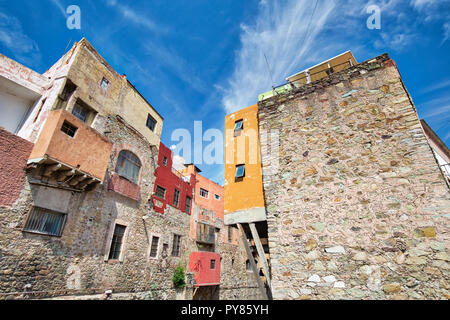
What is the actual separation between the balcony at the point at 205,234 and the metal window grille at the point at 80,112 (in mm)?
13186

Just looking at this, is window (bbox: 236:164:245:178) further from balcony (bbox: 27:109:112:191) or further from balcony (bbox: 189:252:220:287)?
balcony (bbox: 189:252:220:287)

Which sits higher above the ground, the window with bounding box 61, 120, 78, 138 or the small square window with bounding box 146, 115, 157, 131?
the small square window with bounding box 146, 115, 157, 131

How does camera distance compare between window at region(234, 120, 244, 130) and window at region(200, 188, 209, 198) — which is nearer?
window at region(234, 120, 244, 130)

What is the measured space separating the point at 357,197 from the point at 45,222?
11.1 metres

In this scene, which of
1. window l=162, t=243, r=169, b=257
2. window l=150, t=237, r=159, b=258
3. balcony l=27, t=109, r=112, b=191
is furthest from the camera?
window l=162, t=243, r=169, b=257

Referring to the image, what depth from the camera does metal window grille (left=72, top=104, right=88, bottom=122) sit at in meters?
11.0

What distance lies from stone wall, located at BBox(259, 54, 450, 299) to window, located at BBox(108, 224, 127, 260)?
31.8 feet

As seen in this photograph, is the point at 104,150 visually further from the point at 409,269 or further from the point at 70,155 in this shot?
the point at 409,269

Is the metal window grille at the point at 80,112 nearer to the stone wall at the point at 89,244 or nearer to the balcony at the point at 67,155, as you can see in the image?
the stone wall at the point at 89,244

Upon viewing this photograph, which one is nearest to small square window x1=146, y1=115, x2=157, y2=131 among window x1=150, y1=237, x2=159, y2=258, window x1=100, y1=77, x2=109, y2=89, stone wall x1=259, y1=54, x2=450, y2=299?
window x1=100, y1=77, x2=109, y2=89

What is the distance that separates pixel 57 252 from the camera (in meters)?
8.97

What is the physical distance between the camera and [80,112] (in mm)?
Answer: 11398

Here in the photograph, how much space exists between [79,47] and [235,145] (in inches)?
406

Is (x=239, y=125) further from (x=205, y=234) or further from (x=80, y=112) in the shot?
(x=205, y=234)
